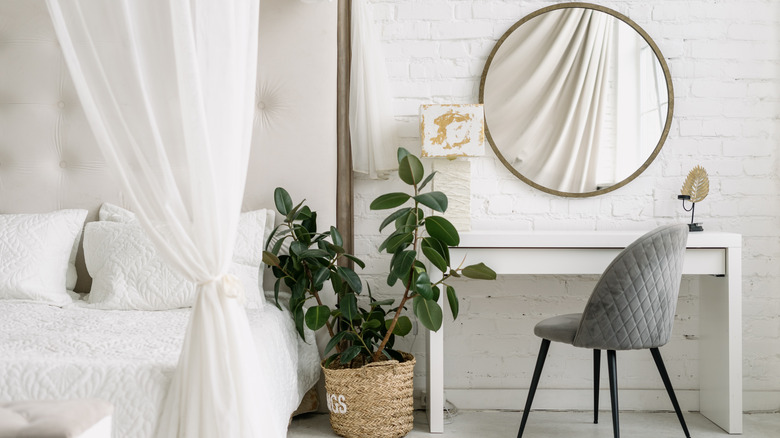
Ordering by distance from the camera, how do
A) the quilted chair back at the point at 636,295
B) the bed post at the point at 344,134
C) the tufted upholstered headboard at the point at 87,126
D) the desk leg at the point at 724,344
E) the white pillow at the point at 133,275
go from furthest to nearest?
the bed post at the point at 344,134 → the tufted upholstered headboard at the point at 87,126 → the desk leg at the point at 724,344 → the white pillow at the point at 133,275 → the quilted chair back at the point at 636,295

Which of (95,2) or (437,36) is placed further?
(437,36)

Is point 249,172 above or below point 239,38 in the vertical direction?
below

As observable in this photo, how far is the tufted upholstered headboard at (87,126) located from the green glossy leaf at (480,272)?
A: 59cm

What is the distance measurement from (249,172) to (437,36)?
96 centimetres

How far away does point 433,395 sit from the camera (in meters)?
2.29

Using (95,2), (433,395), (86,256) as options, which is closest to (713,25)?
(433,395)

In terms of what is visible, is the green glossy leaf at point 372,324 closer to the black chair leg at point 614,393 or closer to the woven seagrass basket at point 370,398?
the woven seagrass basket at point 370,398

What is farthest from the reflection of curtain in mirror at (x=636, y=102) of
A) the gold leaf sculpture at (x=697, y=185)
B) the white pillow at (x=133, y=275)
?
the white pillow at (x=133, y=275)

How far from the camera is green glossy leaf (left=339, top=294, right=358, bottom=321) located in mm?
2187

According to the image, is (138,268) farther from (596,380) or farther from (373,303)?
(596,380)

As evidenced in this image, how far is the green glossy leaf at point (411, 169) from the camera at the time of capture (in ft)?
7.17

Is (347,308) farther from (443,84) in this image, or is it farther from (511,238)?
(443,84)

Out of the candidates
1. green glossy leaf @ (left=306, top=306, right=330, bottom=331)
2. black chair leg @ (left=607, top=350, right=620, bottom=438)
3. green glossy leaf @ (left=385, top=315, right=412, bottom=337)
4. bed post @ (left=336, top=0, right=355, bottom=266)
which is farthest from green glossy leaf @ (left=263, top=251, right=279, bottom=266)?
black chair leg @ (left=607, top=350, right=620, bottom=438)

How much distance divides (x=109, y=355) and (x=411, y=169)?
1.12 meters
